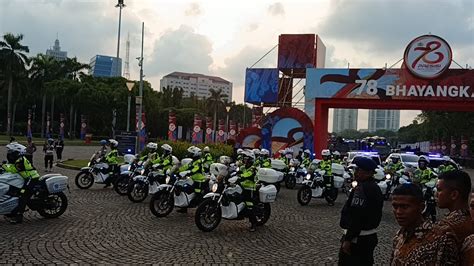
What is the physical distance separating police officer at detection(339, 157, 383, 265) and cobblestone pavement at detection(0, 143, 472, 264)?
109 inches

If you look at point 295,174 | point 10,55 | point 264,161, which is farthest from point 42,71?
point 264,161

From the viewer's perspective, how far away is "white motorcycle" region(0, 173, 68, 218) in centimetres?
876

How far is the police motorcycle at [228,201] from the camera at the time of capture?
9094 millimetres

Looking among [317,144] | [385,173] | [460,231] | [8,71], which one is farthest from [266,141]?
[8,71]

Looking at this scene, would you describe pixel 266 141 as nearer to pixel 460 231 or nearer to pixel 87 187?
pixel 87 187

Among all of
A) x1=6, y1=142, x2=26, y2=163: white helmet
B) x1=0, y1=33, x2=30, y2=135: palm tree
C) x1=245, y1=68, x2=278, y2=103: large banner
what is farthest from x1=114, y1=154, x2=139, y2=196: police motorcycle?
x1=0, y1=33, x2=30, y2=135: palm tree

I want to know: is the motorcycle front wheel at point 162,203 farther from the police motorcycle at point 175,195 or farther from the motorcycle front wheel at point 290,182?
the motorcycle front wheel at point 290,182

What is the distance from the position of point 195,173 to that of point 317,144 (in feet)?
52.6

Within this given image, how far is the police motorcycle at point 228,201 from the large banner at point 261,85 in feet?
63.5

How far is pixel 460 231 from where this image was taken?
2852mm

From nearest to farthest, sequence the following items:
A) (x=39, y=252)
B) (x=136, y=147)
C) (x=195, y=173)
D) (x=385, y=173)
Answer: (x=39, y=252), (x=195, y=173), (x=385, y=173), (x=136, y=147)

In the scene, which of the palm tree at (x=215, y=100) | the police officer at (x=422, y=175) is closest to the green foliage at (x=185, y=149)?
the police officer at (x=422, y=175)

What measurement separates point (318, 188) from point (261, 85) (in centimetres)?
1590

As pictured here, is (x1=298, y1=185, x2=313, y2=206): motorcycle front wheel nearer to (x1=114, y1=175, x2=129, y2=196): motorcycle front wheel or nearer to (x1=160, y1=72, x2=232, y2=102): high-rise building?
(x1=114, y1=175, x2=129, y2=196): motorcycle front wheel
